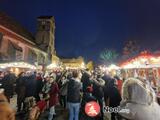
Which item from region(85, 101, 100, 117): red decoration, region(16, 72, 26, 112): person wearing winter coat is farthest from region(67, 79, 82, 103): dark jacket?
region(16, 72, 26, 112): person wearing winter coat

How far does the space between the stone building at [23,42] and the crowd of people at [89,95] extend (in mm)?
8386

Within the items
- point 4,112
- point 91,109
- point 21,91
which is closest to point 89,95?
point 91,109

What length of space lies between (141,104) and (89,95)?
14.0ft

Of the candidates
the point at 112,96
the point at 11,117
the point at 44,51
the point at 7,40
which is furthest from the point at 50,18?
the point at 11,117

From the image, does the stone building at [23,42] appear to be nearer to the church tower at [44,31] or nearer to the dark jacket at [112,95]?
the church tower at [44,31]

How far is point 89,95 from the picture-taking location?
7.32 metres

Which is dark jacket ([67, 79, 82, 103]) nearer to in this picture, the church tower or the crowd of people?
the crowd of people

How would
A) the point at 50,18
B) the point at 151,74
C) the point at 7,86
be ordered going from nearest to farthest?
the point at 7,86
the point at 151,74
the point at 50,18

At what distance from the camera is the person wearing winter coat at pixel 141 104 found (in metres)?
3.14

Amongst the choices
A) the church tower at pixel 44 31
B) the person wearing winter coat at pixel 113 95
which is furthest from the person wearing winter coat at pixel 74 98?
the church tower at pixel 44 31

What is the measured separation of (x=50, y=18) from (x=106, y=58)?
22.0 metres

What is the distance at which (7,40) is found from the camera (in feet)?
93.7

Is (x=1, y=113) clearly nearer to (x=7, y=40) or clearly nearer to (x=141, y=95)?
(x=141, y=95)

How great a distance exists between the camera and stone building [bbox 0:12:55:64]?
1105 inches
